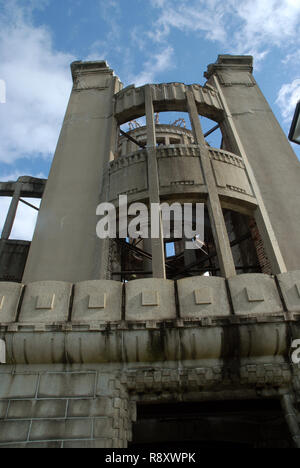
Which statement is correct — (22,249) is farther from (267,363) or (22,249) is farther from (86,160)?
(267,363)

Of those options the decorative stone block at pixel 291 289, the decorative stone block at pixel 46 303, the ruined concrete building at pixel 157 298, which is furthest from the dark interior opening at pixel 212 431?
the decorative stone block at pixel 46 303

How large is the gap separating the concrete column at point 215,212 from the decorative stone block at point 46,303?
4.41 metres

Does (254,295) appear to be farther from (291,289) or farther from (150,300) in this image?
(150,300)

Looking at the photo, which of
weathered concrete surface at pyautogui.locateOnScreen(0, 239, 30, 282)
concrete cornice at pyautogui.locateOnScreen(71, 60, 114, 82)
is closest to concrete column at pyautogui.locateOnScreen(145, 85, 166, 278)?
concrete cornice at pyautogui.locateOnScreen(71, 60, 114, 82)

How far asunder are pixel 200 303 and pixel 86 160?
8.82 m

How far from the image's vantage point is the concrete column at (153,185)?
8.89 m

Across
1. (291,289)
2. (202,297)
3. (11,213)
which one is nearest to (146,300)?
(202,297)

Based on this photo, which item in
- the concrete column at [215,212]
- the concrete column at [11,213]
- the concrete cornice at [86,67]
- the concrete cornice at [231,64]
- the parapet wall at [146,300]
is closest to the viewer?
the parapet wall at [146,300]

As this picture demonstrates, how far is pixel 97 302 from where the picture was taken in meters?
6.20

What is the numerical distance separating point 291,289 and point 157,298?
2664 mm

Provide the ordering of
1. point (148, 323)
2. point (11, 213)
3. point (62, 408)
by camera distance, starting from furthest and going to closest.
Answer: point (11, 213)
point (148, 323)
point (62, 408)

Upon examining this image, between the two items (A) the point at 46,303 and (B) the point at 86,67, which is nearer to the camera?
(A) the point at 46,303

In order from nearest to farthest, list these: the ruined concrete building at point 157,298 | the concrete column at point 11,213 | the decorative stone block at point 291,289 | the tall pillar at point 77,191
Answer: the ruined concrete building at point 157,298 < the decorative stone block at point 291,289 < the tall pillar at point 77,191 < the concrete column at point 11,213

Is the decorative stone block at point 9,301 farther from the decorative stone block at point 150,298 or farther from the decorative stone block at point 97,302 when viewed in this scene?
the decorative stone block at point 150,298
